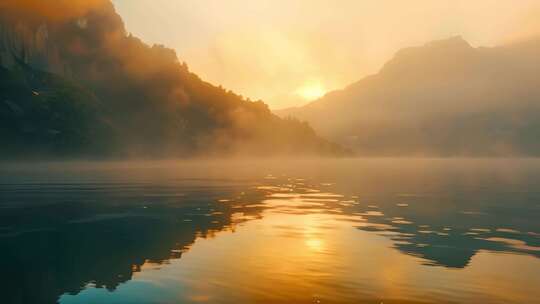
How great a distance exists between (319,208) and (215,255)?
992 inches

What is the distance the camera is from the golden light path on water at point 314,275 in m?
19.8

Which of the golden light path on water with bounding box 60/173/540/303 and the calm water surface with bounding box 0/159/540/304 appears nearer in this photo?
the golden light path on water with bounding box 60/173/540/303

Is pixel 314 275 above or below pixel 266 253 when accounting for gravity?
below

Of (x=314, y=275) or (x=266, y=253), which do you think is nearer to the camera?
(x=314, y=275)

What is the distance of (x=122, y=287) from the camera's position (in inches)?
830

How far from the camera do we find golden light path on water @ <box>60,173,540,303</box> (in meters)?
19.8

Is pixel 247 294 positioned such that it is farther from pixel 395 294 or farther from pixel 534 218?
pixel 534 218

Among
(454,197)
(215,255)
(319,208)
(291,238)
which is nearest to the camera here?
(215,255)

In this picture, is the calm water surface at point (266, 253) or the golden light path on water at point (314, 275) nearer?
the golden light path on water at point (314, 275)

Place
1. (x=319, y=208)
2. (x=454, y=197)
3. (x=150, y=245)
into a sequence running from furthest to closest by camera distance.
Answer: (x=454, y=197) < (x=319, y=208) < (x=150, y=245)

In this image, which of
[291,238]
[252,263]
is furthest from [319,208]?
[252,263]

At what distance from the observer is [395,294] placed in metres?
20.2

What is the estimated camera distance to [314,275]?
22969 mm

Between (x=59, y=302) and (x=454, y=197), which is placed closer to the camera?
(x=59, y=302)
